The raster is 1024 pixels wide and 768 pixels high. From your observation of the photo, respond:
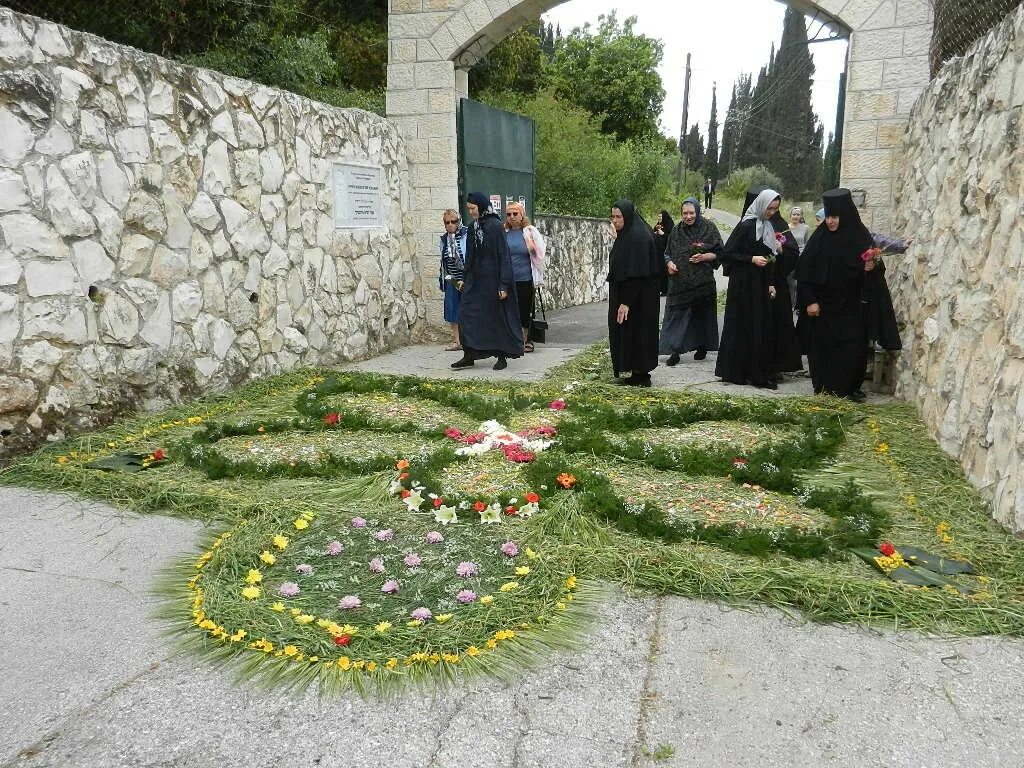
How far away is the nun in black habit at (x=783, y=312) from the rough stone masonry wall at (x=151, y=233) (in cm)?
394

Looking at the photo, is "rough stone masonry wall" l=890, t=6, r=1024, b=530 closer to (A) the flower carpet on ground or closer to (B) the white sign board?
(A) the flower carpet on ground

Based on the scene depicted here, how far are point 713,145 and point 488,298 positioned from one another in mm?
53662

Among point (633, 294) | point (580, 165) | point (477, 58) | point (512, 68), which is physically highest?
point (512, 68)

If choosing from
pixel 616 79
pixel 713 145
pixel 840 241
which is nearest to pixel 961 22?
pixel 840 241

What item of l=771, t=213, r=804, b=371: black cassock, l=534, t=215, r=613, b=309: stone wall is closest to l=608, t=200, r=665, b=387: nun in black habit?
l=771, t=213, r=804, b=371: black cassock

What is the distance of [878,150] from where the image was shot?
739cm

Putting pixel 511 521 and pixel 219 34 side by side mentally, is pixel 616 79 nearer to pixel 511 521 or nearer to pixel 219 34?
pixel 219 34

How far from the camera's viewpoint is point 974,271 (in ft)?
15.1

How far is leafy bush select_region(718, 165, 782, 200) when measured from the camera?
4203 cm

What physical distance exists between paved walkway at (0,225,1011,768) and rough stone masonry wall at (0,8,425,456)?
2.36m

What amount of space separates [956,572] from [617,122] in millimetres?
27050

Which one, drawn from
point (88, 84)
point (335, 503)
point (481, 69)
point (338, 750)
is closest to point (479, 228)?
point (88, 84)

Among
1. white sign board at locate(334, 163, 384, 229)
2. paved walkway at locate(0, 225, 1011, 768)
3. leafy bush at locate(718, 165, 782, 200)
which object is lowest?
paved walkway at locate(0, 225, 1011, 768)

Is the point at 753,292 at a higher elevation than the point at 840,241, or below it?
below
